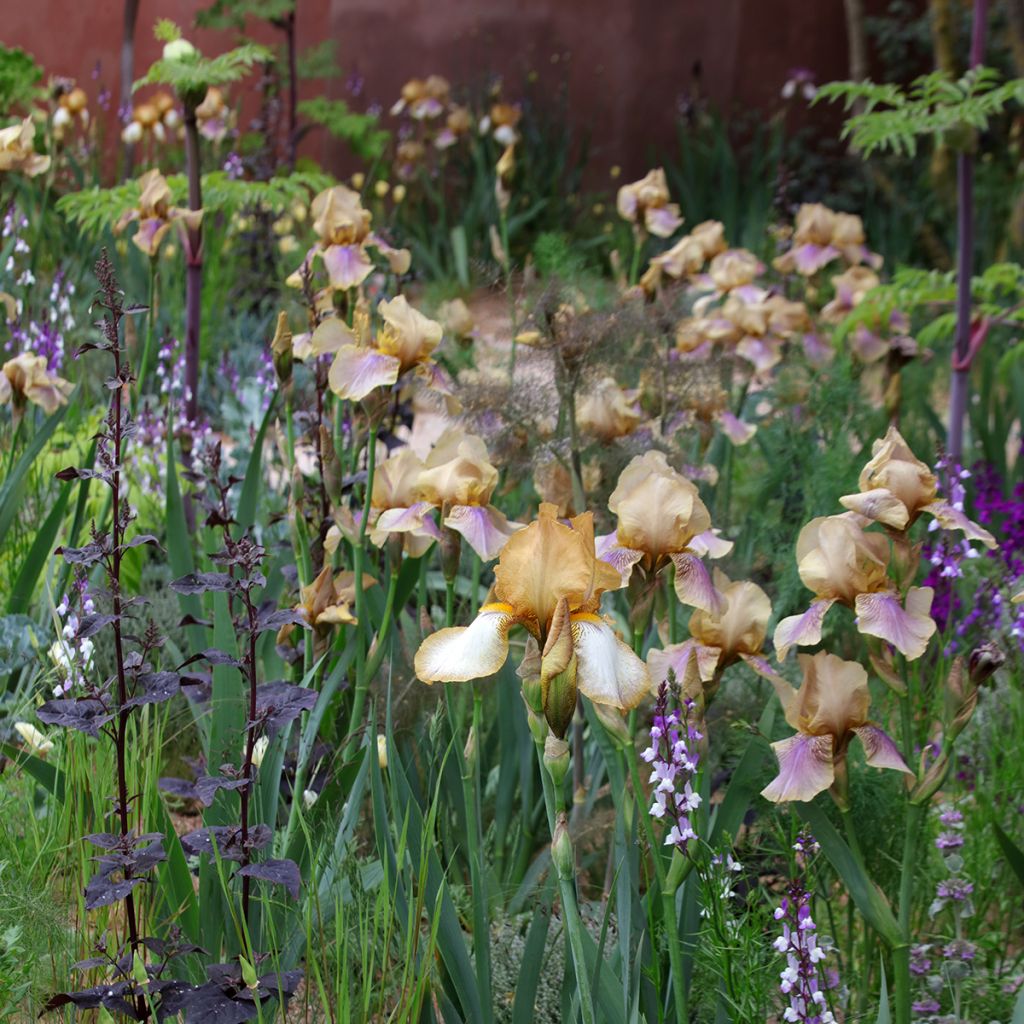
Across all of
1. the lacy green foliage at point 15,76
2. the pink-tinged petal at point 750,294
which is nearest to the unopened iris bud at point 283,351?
the pink-tinged petal at point 750,294

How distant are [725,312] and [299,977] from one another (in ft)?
7.21

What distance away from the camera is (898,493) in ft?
5.19

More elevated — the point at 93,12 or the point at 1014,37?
the point at 93,12

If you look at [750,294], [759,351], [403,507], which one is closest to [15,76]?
[750,294]

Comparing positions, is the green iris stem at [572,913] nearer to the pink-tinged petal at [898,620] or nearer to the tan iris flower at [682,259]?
A: the pink-tinged petal at [898,620]

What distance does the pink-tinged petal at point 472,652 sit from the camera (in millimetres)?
→ 1209

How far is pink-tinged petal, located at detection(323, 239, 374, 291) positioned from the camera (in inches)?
96.1

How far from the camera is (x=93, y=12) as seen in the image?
701 cm

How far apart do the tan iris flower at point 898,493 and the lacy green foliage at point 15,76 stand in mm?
4742

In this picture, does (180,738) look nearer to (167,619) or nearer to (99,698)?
(167,619)

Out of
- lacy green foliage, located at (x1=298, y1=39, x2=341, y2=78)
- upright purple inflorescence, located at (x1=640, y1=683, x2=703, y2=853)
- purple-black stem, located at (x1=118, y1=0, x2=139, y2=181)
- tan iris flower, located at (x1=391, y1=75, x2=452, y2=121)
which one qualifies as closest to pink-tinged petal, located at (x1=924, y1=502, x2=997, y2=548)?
upright purple inflorescence, located at (x1=640, y1=683, x2=703, y2=853)

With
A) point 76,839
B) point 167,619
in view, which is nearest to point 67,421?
point 167,619

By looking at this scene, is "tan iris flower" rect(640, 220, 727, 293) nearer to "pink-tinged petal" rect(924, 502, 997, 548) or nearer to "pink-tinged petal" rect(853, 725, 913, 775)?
"pink-tinged petal" rect(924, 502, 997, 548)

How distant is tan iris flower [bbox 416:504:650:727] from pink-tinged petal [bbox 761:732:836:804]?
0.35 m
